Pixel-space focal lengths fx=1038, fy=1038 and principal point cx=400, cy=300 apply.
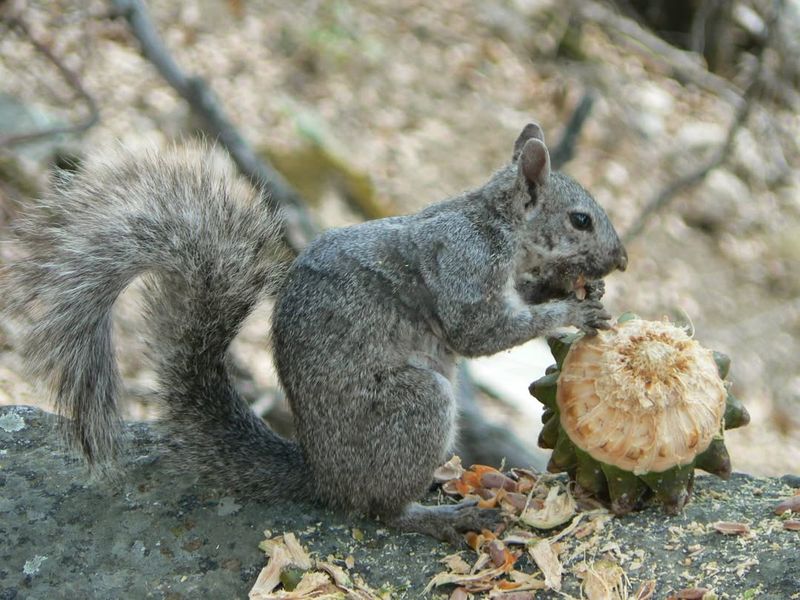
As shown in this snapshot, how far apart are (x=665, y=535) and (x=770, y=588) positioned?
12.0 inches

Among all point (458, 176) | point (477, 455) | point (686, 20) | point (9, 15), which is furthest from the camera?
point (686, 20)

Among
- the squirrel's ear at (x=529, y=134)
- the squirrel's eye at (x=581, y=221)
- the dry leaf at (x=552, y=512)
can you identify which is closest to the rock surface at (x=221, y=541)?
the dry leaf at (x=552, y=512)

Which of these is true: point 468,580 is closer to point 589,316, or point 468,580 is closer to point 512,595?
point 512,595

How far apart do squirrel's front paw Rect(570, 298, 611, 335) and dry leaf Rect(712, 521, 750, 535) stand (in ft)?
1.80

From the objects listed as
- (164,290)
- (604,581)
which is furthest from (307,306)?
(604,581)

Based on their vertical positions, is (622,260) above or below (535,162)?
below

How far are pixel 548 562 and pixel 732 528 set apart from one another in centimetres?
46

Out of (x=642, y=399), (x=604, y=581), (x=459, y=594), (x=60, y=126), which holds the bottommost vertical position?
(x=60, y=126)

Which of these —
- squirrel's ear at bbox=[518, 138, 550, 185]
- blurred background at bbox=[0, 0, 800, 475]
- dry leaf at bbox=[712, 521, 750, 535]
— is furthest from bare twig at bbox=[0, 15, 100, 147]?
dry leaf at bbox=[712, 521, 750, 535]

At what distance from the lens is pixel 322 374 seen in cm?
257

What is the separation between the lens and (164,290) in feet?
8.93

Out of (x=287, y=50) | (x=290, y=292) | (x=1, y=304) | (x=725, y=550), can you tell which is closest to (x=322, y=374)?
(x=290, y=292)

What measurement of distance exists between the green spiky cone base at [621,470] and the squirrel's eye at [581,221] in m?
0.29

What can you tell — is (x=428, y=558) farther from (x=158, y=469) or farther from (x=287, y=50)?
(x=287, y=50)
